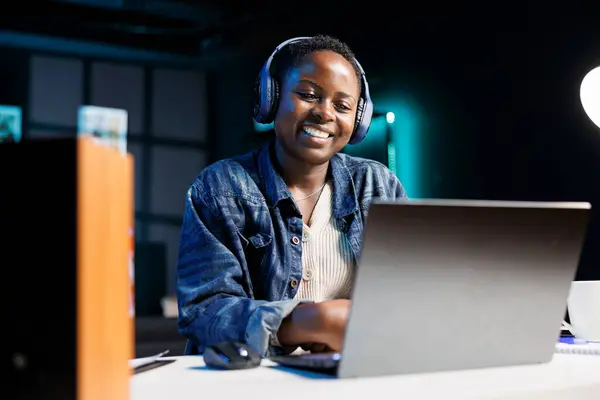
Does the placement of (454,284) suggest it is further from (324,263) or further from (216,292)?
(324,263)

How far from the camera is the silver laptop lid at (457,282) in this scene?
0.65m

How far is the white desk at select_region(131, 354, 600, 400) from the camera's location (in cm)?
62

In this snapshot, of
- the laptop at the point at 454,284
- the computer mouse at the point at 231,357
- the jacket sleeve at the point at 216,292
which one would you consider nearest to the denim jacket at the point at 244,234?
the jacket sleeve at the point at 216,292

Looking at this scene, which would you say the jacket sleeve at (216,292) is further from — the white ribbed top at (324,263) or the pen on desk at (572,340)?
the pen on desk at (572,340)

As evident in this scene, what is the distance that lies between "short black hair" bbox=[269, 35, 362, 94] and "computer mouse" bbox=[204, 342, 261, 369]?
0.83 m

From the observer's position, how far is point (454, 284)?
70 cm

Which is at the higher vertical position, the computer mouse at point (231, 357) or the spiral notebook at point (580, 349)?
the computer mouse at point (231, 357)

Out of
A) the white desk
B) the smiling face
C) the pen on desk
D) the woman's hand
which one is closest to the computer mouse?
the white desk

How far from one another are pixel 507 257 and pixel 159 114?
6006 millimetres

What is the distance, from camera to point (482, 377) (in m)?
0.72

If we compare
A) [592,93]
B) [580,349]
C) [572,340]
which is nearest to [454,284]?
[580,349]

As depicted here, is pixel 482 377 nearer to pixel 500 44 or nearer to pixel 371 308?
pixel 371 308

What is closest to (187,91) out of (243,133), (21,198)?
(243,133)

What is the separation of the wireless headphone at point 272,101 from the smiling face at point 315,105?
23 millimetres
